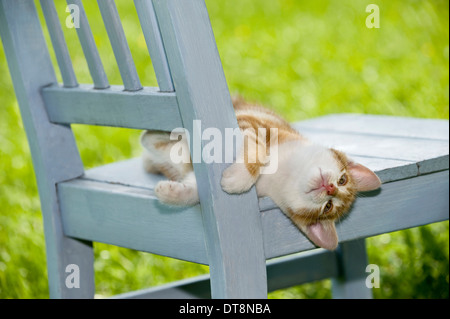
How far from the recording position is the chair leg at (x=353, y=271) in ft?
6.79

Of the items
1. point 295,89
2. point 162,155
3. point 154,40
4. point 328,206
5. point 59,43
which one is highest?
point 295,89

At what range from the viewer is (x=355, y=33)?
4344mm

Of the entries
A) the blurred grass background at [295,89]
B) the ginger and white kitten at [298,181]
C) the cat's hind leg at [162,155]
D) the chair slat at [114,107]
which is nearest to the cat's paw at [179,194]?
the ginger and white kitten at [298,181]

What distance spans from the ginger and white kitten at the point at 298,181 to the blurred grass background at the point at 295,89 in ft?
2.29

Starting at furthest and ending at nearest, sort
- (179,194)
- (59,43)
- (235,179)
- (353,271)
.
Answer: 1. (353,271)
2. (59,43)
3. (179,194)
4. (235,179)

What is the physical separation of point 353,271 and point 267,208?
37.2 inches

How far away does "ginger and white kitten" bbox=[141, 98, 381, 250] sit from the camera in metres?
1.21

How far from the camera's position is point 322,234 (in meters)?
1.27

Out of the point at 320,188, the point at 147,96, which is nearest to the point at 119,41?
the point at 147,96

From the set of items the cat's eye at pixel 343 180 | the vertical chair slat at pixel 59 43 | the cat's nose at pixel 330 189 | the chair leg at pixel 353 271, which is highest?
the vertical chair slat at pixel 59 43

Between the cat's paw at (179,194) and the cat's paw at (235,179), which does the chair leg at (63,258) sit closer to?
the cat's paw at (179,194)

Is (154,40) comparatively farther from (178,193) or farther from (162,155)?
(162,155)
